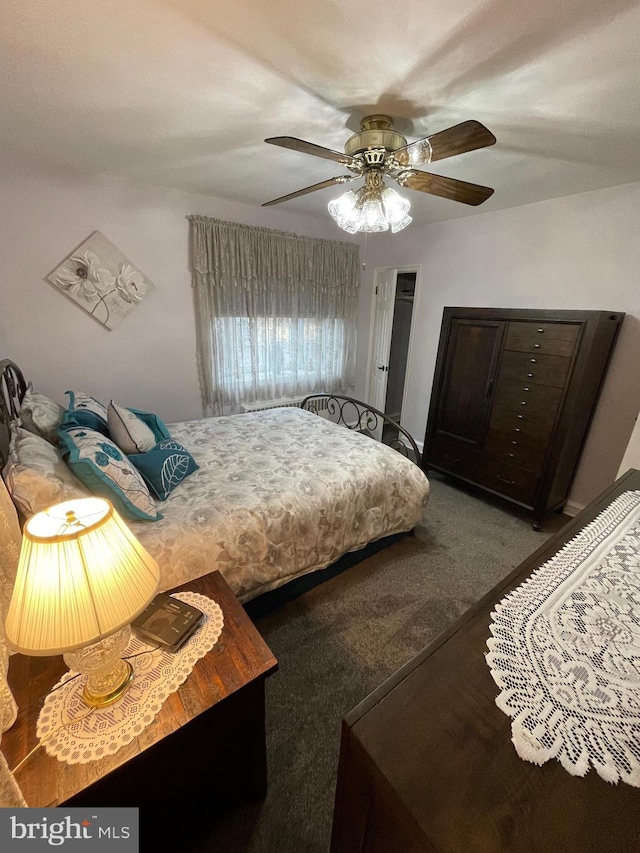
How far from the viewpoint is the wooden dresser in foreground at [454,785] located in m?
0.50

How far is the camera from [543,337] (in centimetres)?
243

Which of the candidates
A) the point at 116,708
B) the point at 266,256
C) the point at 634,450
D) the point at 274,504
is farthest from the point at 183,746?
the point at 266,256

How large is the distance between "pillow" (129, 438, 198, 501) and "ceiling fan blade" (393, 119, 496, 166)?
1844 millimetres

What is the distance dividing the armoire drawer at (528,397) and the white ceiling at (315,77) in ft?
4.53

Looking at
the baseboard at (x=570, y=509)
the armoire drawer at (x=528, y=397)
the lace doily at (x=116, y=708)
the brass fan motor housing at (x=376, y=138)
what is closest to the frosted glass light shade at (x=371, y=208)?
the brass fan motor housing at (x=376, y=138)

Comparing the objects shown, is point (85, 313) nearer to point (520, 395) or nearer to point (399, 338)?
point (520, 395)

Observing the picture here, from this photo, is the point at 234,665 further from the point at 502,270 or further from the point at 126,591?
the point at 502,270

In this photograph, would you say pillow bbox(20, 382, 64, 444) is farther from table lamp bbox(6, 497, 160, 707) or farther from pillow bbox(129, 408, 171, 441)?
table lamp bbox(6, 497, 160, 707)

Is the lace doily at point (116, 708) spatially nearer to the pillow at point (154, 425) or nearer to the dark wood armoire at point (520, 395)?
the pillow at point (154, 425)

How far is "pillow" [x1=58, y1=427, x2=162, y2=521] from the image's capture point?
54.5 inches

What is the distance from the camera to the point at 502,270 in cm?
303

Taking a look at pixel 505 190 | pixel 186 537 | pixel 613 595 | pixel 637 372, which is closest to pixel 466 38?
pixel 505 190

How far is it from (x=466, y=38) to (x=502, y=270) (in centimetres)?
220

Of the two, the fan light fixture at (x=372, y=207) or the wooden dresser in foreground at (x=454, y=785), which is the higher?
the fan light fixture at (x=372, y=207)
